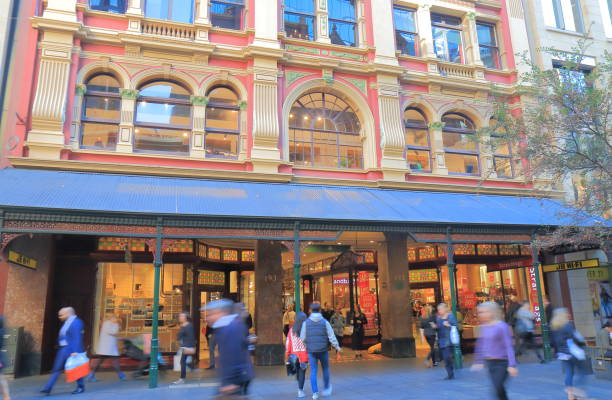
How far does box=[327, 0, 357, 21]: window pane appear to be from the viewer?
16391 millimetres

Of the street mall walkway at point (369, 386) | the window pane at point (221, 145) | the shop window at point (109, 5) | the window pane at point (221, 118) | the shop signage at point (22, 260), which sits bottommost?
the street mall walkway at point (369, 386)

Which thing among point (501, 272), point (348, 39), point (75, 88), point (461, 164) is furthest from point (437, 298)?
point (75, 88)

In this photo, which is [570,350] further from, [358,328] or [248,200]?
[358,328]

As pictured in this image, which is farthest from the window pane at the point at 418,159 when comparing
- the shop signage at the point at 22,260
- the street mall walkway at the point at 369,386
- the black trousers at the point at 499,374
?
the shop signage at the point at 22,260

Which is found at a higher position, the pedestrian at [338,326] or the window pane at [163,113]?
the window pane at [163,113]

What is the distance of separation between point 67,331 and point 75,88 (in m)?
7.17

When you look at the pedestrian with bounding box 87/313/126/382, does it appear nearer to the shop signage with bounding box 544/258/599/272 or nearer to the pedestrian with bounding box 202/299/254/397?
the pedestrian with bounding box 202/299/254/397

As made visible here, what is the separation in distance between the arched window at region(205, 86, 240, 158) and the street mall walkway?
641cm

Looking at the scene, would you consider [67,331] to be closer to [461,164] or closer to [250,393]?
[250,393]

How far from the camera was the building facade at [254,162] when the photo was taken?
11133 mm

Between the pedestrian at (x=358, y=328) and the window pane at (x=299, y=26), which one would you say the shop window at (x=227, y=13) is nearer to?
the window pane at (x=299, y=26)

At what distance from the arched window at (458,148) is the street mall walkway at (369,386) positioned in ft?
23.5

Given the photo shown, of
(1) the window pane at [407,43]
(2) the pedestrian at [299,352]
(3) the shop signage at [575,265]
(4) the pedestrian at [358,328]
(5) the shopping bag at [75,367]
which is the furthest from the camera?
(1) the window pane at [407,43]

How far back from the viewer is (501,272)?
17.0m
